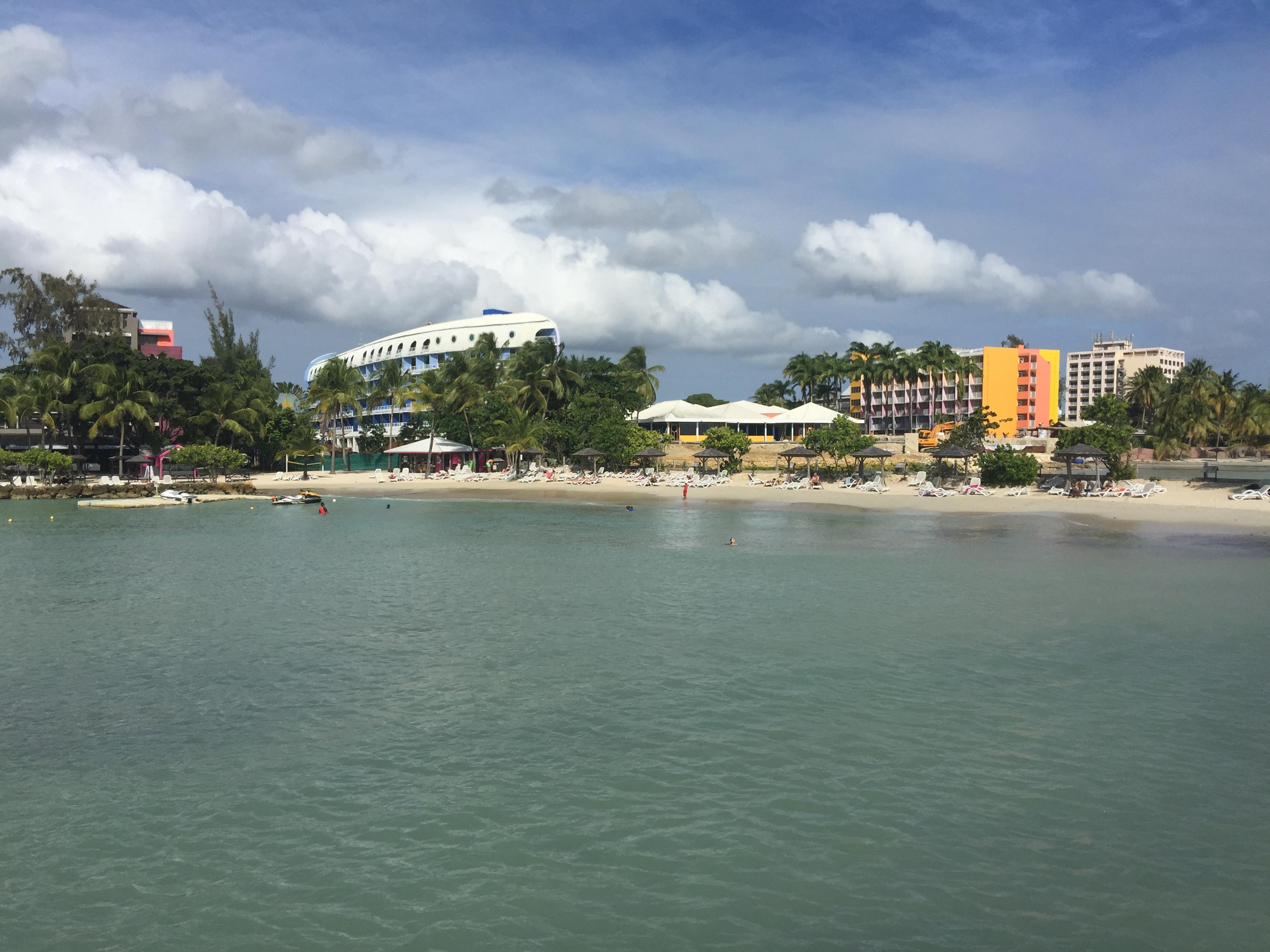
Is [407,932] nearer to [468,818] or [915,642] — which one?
[468,818]

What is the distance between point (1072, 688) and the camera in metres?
12.4

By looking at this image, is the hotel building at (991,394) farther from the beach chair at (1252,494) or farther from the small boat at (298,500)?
the small boat at (298,500)

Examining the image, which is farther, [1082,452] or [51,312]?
[51,312]

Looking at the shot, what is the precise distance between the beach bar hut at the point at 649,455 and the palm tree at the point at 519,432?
692cm

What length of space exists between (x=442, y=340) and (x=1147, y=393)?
258 feet

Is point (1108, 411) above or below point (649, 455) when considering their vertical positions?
above

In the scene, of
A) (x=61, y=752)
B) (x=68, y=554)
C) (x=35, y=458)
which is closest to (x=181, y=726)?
(x=61, y=752)

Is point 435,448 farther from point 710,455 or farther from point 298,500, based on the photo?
point 710,455

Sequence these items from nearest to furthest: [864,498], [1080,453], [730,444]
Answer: [1080,453] → [864,498] → [730,444]

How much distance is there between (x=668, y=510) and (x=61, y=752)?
3367 centimetres

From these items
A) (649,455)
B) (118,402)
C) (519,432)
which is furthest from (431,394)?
(118,402)

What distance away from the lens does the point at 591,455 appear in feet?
192

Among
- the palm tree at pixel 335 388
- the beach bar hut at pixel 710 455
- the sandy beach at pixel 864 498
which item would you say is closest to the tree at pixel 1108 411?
the sandy beach at pixel 864 498

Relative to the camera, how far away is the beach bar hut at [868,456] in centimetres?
4866
